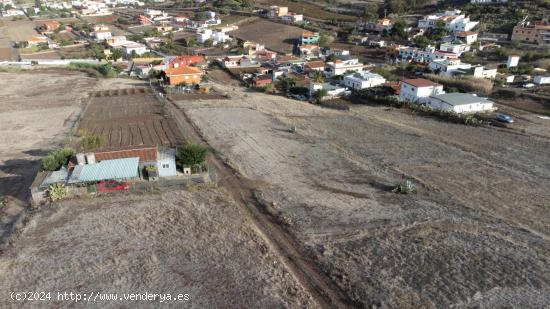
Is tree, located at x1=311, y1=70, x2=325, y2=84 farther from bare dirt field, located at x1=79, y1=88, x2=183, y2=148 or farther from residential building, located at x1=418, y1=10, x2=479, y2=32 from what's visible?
residential building, located at x1=418, y1=10, x2=479, y2=32

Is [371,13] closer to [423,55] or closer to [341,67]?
[423,55]

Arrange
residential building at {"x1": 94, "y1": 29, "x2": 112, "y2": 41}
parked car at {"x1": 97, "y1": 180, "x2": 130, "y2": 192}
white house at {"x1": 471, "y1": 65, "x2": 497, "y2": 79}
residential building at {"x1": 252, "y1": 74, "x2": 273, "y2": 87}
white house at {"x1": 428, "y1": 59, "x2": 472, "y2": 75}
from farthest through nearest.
→ residential building at {"x1": 94, "y1": 29, "x2": 112, "y2": 41} → white house at {"x1": 428, "y1": 59, "x2": 472, "y2": 75} → residential building at {"x1": 252, "y1": 74, "x2": 273, "y2": 87} → white house at {"x1": 471, "y1": 65, "x2": 497, "y2": 79} → parked car at {"x1": 97, "y1": 180, "x2": 130, "y2": 192}

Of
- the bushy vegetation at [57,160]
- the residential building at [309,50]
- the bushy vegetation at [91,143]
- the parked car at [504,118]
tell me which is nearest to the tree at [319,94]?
the parked car at [504,118]

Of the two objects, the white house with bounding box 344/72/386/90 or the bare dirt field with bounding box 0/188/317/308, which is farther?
the white house with bounding box 344/72/386/90

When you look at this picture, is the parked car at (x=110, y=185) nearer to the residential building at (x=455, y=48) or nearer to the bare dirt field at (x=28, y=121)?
the bare dirt field at (x=28, y=121)

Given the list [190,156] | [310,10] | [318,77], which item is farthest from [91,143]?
[310,10]

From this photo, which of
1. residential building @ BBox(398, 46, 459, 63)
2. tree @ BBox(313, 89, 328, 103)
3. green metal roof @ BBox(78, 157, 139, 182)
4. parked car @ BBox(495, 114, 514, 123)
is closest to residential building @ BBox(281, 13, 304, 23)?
residential building @ BBox(398, 46, 459, 63)

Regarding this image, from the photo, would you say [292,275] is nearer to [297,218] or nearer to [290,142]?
[297,218]
